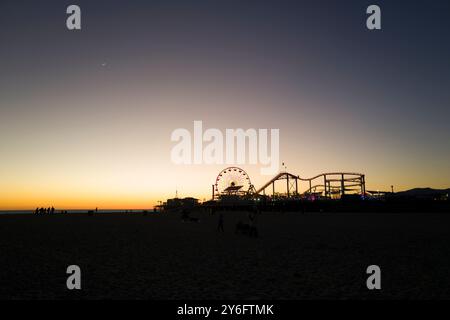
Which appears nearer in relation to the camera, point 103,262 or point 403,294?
point 403,294

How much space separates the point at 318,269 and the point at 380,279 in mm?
2248

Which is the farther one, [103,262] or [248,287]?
[103,262]

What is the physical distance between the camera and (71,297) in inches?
364
